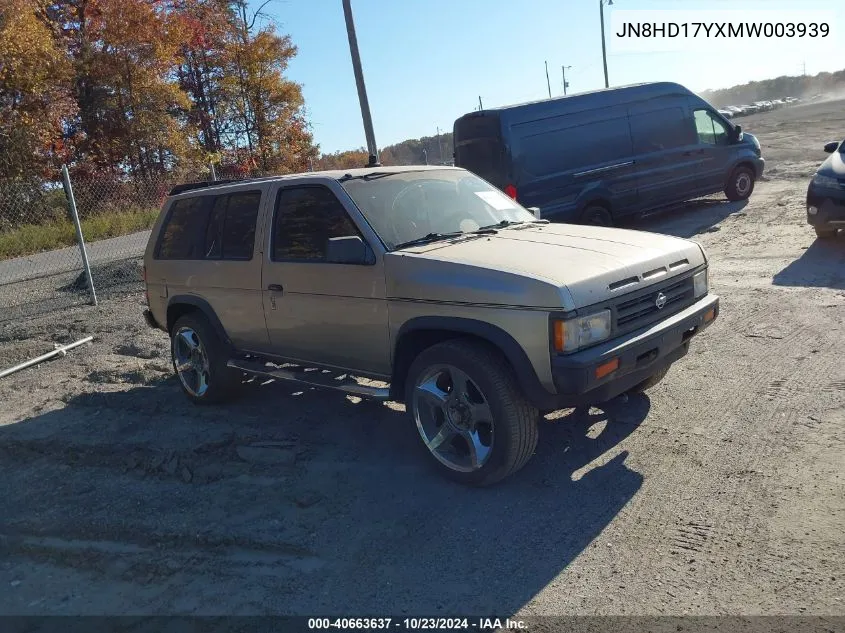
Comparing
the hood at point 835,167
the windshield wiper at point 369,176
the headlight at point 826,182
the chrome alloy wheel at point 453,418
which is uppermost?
the windshield wiper at point 369,176

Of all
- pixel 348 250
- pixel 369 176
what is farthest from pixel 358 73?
pixel 348 250

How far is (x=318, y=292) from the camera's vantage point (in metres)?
4.86

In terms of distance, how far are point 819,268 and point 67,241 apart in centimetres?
1653

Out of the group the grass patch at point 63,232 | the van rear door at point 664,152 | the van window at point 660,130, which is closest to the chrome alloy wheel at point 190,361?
the van rear door at point 664,152

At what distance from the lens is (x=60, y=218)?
58.6 ft

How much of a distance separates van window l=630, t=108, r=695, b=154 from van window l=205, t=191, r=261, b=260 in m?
8.59

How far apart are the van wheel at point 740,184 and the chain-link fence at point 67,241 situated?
11166 millimetres

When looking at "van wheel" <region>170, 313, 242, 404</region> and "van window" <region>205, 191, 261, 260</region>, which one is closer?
"van window" <region>205, 191, 261, 260</region>

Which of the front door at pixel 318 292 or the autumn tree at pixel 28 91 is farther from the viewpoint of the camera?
the autumn tree at pixel 28 91

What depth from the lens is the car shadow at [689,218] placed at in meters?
12.0

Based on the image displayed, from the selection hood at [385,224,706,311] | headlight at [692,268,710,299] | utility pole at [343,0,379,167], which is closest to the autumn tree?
utility pole at [343,0,379,167]

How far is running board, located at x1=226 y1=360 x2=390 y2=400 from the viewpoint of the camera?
14.7ft

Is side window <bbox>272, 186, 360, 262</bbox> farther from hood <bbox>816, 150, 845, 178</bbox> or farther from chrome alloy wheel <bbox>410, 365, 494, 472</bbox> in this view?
hood <bbox>816, 150, 845, 178</bbox>

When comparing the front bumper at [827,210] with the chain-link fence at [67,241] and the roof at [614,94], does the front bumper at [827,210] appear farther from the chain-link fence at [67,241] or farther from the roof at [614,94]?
the chain-link fence at [67,241]
